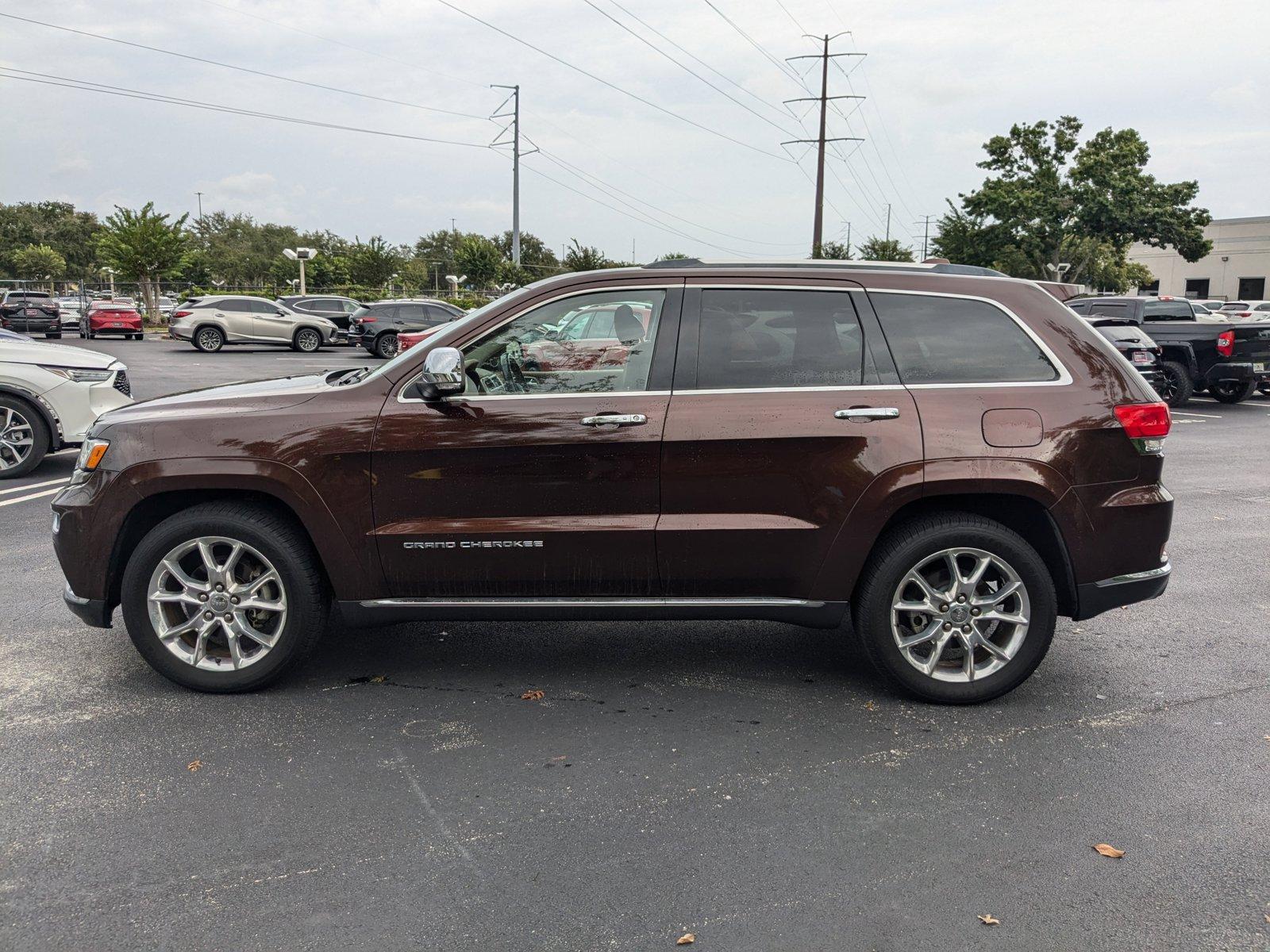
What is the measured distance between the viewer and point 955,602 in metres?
4.38

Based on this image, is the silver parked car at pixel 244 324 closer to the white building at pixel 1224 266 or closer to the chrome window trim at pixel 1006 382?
the chrome window trim at pixel 1006 382

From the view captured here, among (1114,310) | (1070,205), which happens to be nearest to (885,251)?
(1070,205)

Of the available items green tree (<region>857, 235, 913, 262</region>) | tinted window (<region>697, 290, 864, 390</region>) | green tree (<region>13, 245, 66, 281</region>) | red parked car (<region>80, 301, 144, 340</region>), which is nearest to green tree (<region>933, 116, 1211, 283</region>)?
green tree (<region>857, 235, 913, 262</region>)

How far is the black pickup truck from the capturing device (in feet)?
56.1

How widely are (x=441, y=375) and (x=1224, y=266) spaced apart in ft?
274

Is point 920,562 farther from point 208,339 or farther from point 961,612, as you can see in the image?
point 208,339

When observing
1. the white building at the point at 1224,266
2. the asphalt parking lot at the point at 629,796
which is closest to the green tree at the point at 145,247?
the asphalt parking lot at the point at 629,796

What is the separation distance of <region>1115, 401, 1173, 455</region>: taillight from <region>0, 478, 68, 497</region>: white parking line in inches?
335

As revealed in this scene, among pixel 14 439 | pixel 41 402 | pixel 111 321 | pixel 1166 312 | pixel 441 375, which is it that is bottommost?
pixel 14 439

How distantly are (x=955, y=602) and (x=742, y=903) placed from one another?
1883 mm

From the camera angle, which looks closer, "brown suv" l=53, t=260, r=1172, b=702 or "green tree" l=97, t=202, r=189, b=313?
"brown suv" l=53, t=260, r=1172, b=702

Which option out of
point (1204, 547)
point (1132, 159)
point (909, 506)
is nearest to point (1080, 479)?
point (909, 506)

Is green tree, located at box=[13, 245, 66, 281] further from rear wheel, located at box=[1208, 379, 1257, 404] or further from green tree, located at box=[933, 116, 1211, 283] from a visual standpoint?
rear wheel, located at box=[1208, 379, 1257, 404]

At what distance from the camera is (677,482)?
4.30 m
